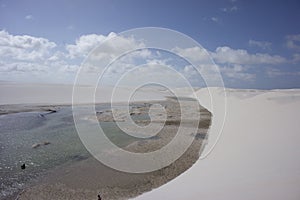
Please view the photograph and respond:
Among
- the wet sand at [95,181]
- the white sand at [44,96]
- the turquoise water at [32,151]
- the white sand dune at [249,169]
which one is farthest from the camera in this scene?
the white sand at [44,96]

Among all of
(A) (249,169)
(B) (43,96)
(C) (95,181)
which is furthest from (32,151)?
(B) (43,96)

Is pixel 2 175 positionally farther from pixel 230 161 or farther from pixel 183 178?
pixel 230 161

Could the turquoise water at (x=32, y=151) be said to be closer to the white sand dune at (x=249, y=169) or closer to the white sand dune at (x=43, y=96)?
the white sand dune at (x=249, y=169)

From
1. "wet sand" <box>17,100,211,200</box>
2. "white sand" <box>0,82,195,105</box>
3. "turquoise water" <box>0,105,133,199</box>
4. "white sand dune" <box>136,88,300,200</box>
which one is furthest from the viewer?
"white sand" <box>0,82,195,105</box>

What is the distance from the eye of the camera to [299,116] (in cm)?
1094

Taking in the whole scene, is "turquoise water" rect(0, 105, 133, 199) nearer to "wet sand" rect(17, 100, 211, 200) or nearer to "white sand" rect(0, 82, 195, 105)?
"wet sand" rect(17, 100, 211, 200)

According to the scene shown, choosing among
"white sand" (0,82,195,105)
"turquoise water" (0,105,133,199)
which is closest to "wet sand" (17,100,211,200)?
"turquoise water" (0,105,133,199)

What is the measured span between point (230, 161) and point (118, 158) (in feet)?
19.8

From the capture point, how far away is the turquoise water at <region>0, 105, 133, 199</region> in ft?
30.1

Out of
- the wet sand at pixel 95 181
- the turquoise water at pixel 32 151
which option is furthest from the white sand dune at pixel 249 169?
the turquoise water at pixel 32 151

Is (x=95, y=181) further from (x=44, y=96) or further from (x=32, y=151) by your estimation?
(x=44, y=96)

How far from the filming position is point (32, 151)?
1263 cm

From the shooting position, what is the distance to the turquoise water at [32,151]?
917cm

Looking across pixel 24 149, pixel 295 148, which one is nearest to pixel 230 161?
pixel 295 148
